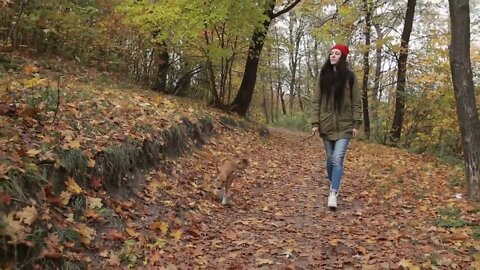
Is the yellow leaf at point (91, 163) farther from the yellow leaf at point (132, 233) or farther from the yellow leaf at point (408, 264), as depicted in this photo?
the yellow leaf at point (408, 264)

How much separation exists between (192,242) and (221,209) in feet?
4.69

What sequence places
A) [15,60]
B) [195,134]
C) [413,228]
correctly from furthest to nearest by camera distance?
[15,60], [195,134], [413,228]

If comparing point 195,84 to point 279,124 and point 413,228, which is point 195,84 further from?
point 413,228

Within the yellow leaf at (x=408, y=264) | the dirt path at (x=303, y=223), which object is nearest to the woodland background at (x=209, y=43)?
the dirt path at (x=303, y=223)

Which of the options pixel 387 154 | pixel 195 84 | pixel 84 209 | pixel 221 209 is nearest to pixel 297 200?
pixel 221 209

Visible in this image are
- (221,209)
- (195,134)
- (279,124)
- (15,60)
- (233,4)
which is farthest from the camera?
(279,124)

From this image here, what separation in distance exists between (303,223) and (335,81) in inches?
77.3

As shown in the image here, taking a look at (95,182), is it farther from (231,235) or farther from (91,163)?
(231,235)

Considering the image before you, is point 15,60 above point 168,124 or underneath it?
above

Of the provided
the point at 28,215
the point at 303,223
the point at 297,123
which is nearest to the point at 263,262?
the point at 303,223

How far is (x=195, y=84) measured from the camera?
58.3ft

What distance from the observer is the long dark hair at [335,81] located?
6.07 meters

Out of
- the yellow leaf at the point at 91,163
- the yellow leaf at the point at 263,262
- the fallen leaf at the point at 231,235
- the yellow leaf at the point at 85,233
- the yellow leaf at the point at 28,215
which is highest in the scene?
the yellow leaf at the point at 91,163

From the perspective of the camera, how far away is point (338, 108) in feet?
20.1
